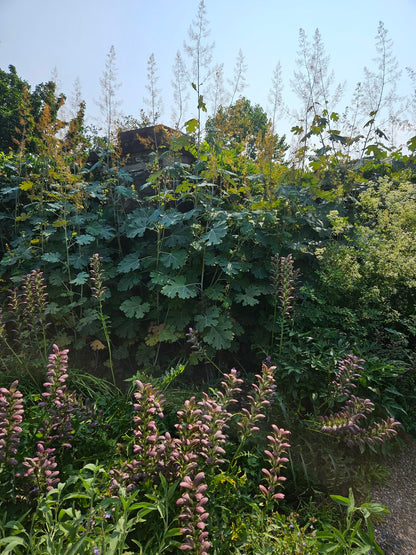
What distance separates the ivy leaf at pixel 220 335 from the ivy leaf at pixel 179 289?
323 mm

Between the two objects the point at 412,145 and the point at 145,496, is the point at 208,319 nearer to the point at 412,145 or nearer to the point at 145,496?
the point at 145,496

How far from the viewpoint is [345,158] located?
4.42 metres

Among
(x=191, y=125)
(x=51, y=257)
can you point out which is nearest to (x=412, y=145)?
(x=191, y=125)

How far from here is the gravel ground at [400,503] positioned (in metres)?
1.61

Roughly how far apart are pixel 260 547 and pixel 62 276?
2.72 metres

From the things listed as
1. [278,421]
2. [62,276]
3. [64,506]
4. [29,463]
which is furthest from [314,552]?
[62,276]

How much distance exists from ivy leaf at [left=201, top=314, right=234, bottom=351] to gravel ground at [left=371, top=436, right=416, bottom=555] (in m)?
1.31

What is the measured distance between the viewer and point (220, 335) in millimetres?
2637

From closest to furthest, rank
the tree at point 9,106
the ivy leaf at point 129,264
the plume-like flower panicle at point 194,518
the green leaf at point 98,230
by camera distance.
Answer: the plume-like flower panicle at point 194,518 → the ivy leaf at point 129,264 → the green leaf at point 98,230 → the tree at point 9,106

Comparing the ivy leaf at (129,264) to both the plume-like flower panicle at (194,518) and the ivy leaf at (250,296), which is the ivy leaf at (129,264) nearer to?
the ivy leaf at (250,296)

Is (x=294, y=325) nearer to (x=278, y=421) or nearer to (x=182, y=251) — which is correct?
(x=278, y=421)

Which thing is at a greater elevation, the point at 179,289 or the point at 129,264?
the point at 129,264

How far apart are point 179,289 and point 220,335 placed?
51cm

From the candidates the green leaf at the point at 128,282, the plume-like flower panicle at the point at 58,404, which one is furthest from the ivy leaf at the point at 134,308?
the plume-like flower panicle at the point at 58,404
